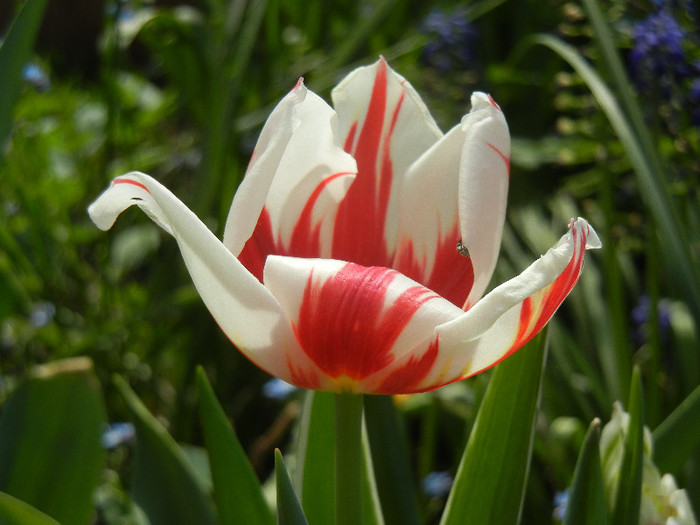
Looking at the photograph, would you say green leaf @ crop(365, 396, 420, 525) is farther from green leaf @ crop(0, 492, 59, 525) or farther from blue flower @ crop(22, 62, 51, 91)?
blue flower @ crop(22, 62, 51, 91)

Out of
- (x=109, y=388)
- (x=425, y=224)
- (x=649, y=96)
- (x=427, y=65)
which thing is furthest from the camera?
(x=427, y=65)

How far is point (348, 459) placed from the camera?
45 centimetres

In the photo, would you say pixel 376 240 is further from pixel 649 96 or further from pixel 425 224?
pixel 649 96

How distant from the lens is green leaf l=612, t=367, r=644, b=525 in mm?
517

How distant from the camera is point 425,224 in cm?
52

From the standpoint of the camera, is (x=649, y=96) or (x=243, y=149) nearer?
(x=649, y=96)

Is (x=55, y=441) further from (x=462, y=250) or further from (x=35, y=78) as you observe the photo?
(x=35, y=78)

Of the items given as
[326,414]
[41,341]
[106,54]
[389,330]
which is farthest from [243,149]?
[389,330]

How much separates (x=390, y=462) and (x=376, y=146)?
28cm

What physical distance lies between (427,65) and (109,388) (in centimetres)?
A: 90

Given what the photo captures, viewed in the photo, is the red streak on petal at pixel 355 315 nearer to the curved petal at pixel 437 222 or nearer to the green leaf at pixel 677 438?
the curved petal at pixel 437 222

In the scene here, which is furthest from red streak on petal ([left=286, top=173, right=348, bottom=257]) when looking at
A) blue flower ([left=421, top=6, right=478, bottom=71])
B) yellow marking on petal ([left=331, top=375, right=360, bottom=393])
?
blue flower ([left=421, top=6, right=478, bottom=71])

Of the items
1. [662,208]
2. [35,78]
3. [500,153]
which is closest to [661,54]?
[662,208]

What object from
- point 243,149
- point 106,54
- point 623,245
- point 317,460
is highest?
point 106,54
